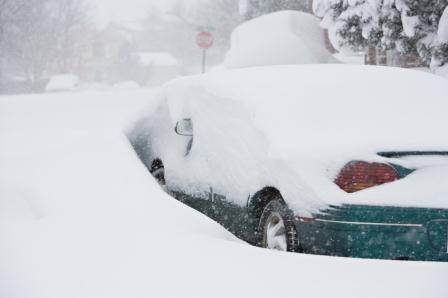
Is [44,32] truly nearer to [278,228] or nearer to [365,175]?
[278,228]

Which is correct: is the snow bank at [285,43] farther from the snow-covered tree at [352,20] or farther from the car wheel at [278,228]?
the car wheel at [278,228]

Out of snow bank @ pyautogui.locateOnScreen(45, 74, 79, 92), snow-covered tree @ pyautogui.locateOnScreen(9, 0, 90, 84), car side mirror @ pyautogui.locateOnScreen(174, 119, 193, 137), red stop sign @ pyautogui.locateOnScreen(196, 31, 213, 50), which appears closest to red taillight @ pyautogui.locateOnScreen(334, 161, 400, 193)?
car side mirror @ pyautogui.locateOnScreen(174, 119, 193, 137)

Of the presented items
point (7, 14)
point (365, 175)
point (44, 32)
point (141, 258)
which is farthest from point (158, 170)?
point (44, 32)

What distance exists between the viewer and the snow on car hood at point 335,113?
3504mm

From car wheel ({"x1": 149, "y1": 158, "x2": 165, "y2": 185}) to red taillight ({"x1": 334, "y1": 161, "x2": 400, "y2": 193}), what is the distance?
2832mm

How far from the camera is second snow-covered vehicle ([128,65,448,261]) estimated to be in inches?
→ 132

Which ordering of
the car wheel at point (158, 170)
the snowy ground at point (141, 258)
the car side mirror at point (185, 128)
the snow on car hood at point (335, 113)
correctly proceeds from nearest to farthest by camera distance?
the snowy ground at point (141, 258), the snow on car hood at point (335, 113), the car side mirror at point (185, 128), the car wheel at point (158, 170)

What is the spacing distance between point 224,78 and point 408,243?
2265mm

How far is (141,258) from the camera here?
2.60 m

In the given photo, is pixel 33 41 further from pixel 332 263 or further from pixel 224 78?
pixel 332 263

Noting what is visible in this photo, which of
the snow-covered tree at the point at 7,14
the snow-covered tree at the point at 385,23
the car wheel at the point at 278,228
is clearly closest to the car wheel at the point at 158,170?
the car wheel at the point at 278,228

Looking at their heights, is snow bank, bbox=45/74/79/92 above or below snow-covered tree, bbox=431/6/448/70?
below

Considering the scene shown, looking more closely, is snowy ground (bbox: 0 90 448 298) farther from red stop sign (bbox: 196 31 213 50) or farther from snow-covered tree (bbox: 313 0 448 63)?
red stop sign (bbox: 196 31 213 50)

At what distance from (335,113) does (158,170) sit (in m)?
2.53
